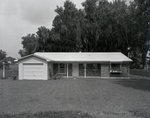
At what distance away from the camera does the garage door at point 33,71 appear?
57.5ft

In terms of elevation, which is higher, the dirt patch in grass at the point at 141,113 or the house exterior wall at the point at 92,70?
the house exterior wall at the point at 92,70

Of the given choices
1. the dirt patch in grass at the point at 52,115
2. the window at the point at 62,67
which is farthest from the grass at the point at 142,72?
the dirt patch in grass at the point at 52,115

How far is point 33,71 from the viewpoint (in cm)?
1756

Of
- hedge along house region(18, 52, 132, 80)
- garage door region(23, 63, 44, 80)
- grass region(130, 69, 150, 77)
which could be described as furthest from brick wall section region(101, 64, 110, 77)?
garage door region(23, 63, 44, 80)

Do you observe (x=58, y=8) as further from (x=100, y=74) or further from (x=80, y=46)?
(x=100, y=74)

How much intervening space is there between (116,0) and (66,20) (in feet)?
35.9

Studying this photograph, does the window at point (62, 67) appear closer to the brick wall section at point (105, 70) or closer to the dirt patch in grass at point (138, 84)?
the brick wall section at point (105, 70)

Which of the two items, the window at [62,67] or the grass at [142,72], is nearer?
the window at [62,67]

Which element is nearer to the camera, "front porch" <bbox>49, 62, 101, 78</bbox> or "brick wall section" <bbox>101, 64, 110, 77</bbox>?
"brick wall section" <bbox>101, 64, 110, 77</bbox>

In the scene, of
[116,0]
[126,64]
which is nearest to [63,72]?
[126,64]

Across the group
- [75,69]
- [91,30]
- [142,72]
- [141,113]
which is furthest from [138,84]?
[91,30]

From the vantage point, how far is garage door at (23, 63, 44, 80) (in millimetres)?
17531

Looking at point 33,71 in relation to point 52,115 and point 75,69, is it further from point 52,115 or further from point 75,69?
point 52,115

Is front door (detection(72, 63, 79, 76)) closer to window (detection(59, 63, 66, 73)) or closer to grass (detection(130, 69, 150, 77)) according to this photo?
window (detection(59, 63, 66, 73))
